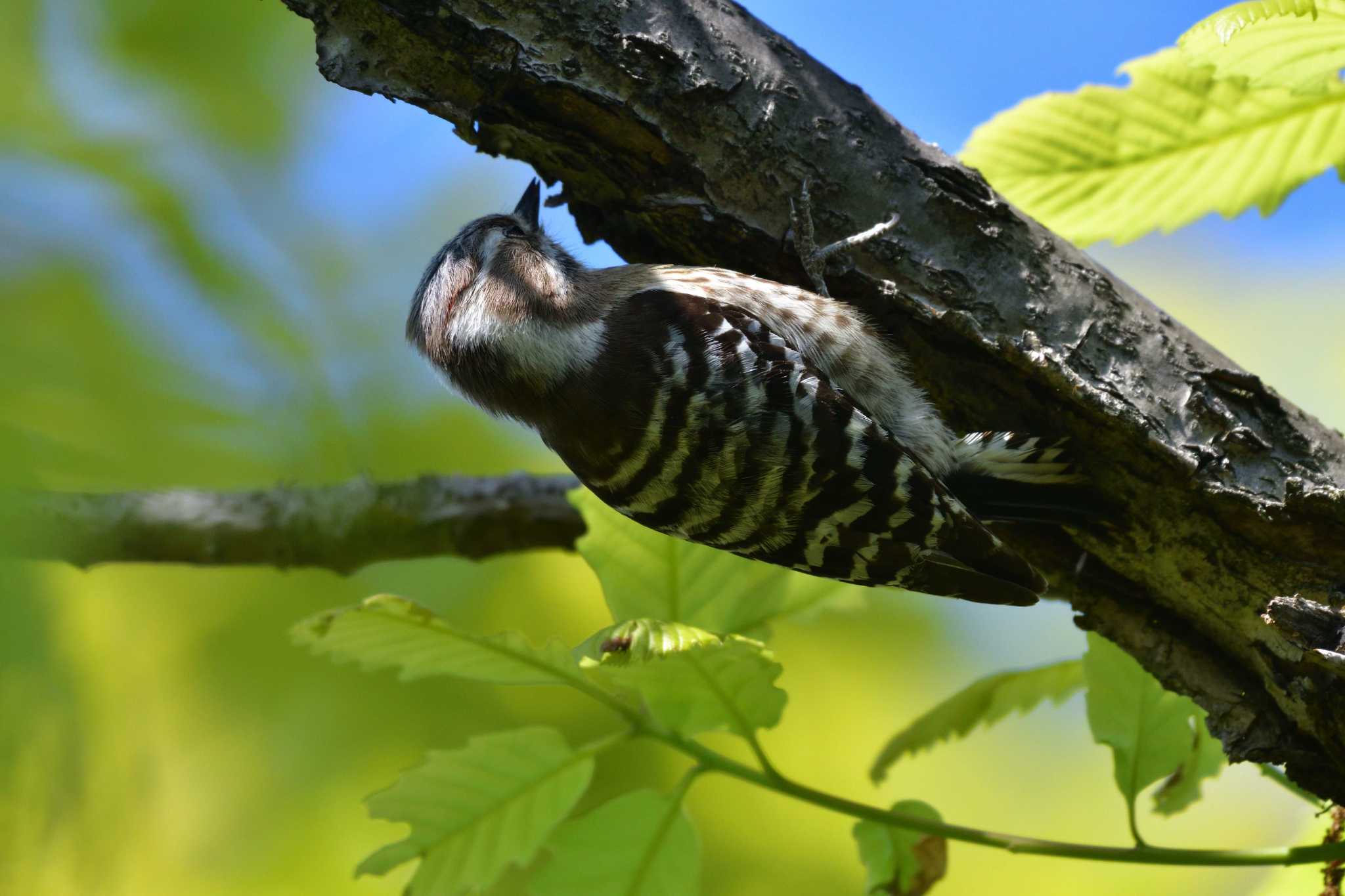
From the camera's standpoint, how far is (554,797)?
5.58 ft

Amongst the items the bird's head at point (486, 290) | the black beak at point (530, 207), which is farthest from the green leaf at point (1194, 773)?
the black beak at point (530, 207)

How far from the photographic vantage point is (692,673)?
1665mm

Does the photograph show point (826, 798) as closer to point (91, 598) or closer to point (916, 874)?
point (916, 874)

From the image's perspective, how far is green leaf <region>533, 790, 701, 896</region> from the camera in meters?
1.69

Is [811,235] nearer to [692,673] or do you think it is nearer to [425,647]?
[692,673]

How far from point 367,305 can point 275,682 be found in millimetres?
1214

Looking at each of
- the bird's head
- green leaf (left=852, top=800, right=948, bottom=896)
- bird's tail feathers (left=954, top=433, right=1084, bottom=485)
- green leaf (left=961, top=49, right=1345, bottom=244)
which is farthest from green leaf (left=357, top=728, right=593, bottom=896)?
green leaf (left=961, top=49, right=1345, bottom=244)

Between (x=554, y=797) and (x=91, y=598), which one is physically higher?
(x=91, y=598)

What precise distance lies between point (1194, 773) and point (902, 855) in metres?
0.74

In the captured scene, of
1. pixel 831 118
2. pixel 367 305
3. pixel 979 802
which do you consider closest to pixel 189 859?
pixel 367 305

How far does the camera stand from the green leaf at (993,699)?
7.42ft

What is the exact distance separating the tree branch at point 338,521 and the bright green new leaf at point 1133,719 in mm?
1401

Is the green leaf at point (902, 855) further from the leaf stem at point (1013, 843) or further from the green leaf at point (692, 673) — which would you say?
the green leaf at point (692, 673)

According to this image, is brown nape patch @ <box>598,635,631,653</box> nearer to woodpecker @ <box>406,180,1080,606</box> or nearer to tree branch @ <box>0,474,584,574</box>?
woodpecker @ <box>406,180,1080,606</box>
